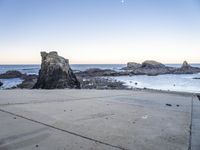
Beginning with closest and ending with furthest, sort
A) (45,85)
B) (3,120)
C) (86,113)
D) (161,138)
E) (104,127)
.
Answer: (161,138), (104,127), (3,120), (86,113), (45,85)

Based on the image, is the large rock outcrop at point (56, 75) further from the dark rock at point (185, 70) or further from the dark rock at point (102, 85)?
the dark rock at point (185, 70)

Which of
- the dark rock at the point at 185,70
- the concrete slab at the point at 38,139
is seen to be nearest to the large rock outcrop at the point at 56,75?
the concrete slab at the point at 38,139

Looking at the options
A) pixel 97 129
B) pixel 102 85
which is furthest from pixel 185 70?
pixel 97 129

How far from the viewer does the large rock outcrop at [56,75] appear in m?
14.5

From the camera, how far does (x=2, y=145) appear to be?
2498 mm

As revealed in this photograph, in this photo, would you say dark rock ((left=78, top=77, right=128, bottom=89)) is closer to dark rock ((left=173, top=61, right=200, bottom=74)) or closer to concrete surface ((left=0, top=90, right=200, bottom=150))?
concrete surface ((left=0, top=90, right=200, bottom=150))

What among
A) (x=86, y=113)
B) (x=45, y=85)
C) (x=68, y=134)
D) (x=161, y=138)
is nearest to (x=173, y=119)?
(x=161, y=138)

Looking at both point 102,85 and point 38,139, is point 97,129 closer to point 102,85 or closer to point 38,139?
point 38,139

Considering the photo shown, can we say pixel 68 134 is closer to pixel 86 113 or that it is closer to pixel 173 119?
pixel 86 113

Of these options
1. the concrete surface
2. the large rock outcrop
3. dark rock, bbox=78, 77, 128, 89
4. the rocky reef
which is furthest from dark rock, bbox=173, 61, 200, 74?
the concrete surface

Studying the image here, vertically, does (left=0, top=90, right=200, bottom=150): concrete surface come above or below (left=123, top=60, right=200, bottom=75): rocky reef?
above

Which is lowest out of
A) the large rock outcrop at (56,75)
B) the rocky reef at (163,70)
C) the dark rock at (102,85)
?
the rocky reef at (163,70)

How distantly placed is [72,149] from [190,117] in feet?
7.95

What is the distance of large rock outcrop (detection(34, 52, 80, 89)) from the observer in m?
14.5
